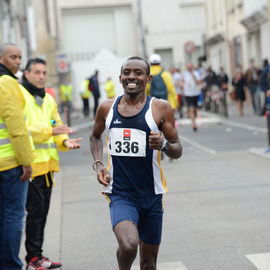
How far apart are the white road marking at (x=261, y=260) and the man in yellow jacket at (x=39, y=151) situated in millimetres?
1673

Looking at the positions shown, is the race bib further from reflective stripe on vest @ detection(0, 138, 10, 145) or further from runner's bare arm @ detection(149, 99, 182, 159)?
reflective stripe on vest @ detection(0, 138, 10, 145)

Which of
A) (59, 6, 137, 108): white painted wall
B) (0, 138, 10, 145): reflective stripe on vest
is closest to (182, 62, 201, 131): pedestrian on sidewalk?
(0, 138, 10, 145): reflective stripe on vest

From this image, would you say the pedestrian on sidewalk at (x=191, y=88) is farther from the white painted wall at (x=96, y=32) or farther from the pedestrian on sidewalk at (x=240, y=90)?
the white painted wall at (x=96, y=32)

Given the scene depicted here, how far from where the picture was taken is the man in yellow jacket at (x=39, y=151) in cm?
645

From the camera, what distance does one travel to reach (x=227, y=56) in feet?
134

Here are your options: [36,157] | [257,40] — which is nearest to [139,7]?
[257,40]

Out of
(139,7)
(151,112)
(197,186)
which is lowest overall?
(197,186)

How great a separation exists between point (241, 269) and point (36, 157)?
1978 millimetres

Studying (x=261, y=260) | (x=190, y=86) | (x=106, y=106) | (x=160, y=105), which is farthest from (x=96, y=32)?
(x=160, y=105)

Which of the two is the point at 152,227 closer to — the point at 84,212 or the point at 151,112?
the point at 151,112

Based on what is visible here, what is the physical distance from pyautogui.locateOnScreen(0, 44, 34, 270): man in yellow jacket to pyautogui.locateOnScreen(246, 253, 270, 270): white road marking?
1.91 meters

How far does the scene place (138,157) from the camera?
196 inches

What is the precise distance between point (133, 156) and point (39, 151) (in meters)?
1.75

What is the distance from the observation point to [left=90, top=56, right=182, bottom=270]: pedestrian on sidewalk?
4961 mm
